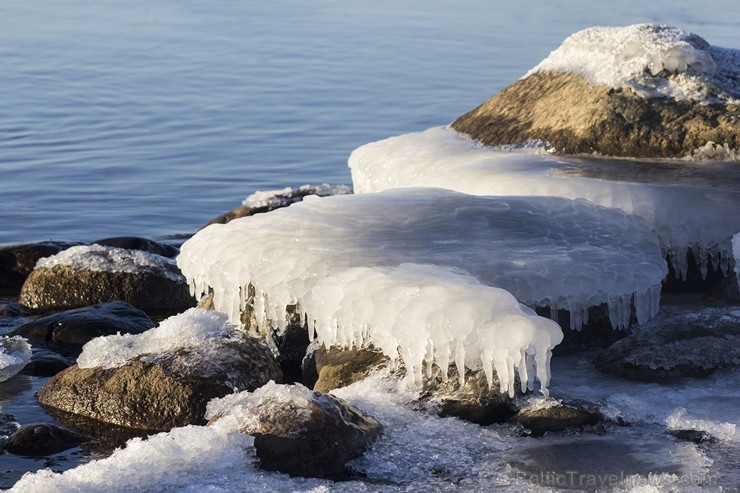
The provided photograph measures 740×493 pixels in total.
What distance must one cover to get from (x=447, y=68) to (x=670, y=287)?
15983 mm

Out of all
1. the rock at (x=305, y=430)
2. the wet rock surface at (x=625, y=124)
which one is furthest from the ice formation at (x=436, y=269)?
the wet rock surface at (x=625, y=124)

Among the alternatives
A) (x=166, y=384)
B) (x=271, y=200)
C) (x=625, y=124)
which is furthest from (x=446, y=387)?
(x=271, y=200)

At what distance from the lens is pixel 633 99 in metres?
10.0

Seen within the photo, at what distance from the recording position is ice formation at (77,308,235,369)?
7.89m

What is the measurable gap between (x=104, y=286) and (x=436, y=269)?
14.2ft

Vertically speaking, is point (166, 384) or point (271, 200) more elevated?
point (271, 200)

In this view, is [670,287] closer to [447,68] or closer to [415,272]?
[415,272]

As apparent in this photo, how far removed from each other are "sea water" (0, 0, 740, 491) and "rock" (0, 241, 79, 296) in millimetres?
1731

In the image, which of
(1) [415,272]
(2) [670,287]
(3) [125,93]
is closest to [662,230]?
(2) [670,287]

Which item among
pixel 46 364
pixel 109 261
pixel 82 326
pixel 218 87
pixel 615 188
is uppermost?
pixel 218 87

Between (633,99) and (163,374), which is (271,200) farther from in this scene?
(163,374)

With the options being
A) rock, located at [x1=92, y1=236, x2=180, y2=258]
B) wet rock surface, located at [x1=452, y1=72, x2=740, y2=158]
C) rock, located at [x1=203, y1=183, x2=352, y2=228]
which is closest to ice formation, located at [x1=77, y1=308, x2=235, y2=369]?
wet rock surface, located at [x1=452, y1=72, x2=740, y2=158]

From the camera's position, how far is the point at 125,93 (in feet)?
71.0

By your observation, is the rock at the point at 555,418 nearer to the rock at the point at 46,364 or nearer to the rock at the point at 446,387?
the rock at the point at 446,387
